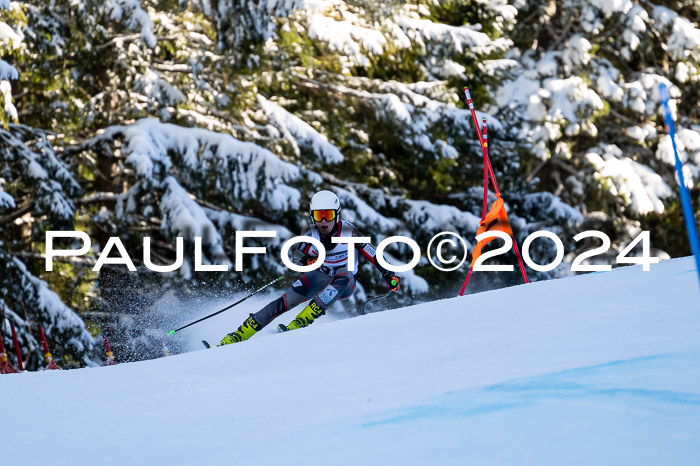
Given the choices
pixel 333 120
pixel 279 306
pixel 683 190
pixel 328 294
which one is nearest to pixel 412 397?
pixel 683 190

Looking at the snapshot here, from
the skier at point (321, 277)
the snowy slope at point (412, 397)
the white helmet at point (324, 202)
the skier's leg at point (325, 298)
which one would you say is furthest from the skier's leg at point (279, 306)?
the snowy slope at point (412, 397)

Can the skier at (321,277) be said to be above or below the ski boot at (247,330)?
above

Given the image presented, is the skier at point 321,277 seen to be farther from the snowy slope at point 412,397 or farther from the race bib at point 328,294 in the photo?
the snowy slope at point 412,397

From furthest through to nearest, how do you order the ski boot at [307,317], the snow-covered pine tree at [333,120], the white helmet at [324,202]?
the snow-covered pine tree at [333,120] → the white helmet at [324,202] → the ski boot at [307,317]

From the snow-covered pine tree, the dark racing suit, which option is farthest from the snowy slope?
the snow-covered pine tree

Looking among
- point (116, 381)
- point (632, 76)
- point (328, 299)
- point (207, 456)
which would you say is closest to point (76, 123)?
point (328, 299)

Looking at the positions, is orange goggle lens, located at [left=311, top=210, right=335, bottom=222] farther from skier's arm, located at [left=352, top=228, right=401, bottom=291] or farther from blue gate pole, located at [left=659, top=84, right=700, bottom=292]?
blue gate pole, located at [left=659, top=84, right=700, bottom=292]

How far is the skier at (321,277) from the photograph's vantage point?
784 centimetres

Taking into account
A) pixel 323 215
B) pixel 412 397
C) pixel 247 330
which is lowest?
pixel 247 330

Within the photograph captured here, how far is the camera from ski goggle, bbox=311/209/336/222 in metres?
8.01

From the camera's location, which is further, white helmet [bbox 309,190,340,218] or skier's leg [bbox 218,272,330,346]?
white helmet [bbox 309,190,340,218]

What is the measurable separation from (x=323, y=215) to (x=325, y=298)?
69cm

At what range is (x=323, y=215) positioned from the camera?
8.02 meters

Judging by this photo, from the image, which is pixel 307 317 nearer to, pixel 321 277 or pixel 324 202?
pixel 321 277
